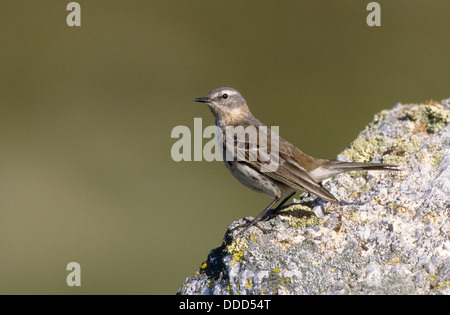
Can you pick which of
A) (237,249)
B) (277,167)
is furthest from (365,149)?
(237,249)

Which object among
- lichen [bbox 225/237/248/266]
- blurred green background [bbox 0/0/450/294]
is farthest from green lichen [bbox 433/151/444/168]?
blurred green background [bbox 0/0/450/294]

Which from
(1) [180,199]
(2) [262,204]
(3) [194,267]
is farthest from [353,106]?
(3) [194,267]

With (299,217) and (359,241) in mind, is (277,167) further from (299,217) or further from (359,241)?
(359,241)

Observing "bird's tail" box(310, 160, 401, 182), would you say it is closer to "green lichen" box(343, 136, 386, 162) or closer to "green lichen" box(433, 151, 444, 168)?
"green lichen" box(433, 151, 444, 168)

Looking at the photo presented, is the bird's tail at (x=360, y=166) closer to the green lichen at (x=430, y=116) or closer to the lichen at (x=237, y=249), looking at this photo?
the green lichen at (x=430, y=116)

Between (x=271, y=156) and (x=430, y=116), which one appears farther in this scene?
(x=430, y=116)

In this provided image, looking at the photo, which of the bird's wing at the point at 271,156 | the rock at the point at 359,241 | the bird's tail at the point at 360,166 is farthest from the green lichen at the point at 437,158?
the bird's wing at the point at 271,156
